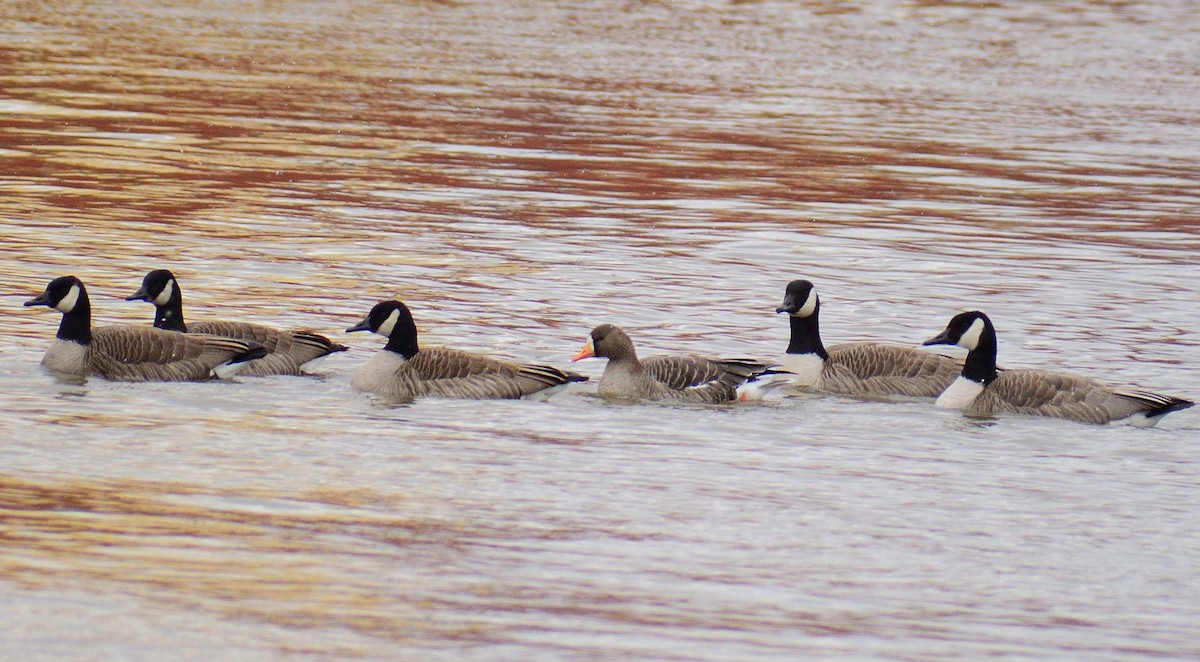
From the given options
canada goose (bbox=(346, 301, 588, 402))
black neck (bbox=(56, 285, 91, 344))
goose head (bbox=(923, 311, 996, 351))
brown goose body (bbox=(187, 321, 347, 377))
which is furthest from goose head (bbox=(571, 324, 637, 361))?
black neck (bbox=(56, 285, 91, 344))

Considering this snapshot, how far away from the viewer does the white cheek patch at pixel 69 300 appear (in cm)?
1449

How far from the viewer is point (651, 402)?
14.6m

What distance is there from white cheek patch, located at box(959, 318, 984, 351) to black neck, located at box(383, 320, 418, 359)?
14.3ft

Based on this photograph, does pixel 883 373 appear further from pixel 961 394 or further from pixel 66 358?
pixel 66 358

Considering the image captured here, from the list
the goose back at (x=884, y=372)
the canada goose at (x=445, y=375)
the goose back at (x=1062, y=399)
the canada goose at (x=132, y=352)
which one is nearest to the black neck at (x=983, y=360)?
the goose back at (x=1062, y=399)

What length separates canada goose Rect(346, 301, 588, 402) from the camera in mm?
14367

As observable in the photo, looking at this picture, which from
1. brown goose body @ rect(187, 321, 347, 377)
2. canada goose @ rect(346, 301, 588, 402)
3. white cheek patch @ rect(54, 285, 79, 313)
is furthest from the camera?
brown goose body @ rect(187, 321, 347, 377)

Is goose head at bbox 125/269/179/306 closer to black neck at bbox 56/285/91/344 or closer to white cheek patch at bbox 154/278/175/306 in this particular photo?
white cheek patch at bbox 154/278/175/306

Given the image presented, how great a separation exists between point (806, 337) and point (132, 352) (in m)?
5.44

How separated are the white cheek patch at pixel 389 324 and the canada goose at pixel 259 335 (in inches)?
18.4

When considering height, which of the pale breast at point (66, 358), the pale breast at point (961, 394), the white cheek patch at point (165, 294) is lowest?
the pale breast at point (961, 394)

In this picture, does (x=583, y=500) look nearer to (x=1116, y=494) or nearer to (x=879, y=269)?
(x=1116, y=494)

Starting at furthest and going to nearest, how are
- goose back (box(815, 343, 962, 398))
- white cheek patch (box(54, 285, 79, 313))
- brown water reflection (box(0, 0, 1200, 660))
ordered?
goose back (box(815, 343, 962, 398)), white cheek patch (box(54, 285, 79, 313)), brown water reflection (box(0, 0, 1200, 660))

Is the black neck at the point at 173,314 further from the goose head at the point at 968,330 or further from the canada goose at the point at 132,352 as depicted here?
the goose head at the point at 968,330
